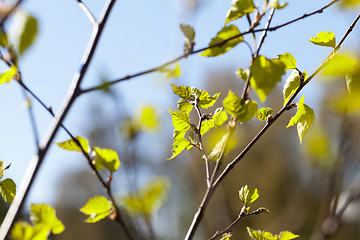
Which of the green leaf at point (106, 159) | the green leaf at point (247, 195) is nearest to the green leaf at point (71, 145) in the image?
the green leaf at point (106, 159)

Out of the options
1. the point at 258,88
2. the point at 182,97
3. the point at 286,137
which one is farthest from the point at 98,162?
the point at 286,137

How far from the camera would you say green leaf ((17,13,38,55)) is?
13.5 inches

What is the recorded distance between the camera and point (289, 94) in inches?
19.2

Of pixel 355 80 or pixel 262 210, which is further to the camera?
pixel 262 210

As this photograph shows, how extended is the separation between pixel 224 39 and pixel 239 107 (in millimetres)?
86

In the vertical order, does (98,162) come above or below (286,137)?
above

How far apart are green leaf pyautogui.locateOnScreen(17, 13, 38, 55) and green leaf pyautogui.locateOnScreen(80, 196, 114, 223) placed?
250 millimetres

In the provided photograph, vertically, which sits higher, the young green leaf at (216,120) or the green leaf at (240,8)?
the green leaf at (240,8)

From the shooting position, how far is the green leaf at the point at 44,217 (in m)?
0.47

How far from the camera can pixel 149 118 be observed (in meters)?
1.06

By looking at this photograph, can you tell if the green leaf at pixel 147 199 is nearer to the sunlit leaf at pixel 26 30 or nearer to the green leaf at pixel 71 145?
the green leaf at pixel 71 145

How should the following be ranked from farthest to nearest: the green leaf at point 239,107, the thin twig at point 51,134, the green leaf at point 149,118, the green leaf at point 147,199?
the green leaf at point 149,118
the green leaf at point 147,199
the green leaf at point 239,107
the thin twig at point 51,134

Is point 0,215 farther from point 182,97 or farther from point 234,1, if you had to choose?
point 234,1

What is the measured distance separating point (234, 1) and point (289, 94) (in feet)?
0.49
